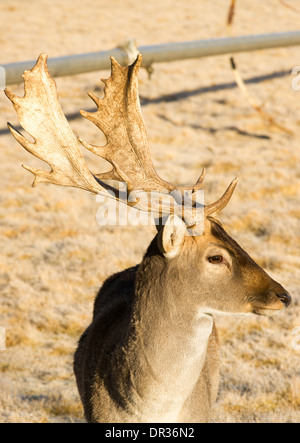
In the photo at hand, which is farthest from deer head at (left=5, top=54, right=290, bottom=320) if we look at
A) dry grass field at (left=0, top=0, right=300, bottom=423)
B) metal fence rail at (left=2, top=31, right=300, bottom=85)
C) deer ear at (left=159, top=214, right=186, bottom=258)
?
metal fence rail at (left=2, top=31, right=300, bottom=85)

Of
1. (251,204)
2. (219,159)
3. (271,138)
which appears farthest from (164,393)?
(271,138)

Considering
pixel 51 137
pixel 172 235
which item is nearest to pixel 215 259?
pixel 172 235

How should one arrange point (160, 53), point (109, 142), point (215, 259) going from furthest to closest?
point (160, 53), point (109, 142), point (215, 259)

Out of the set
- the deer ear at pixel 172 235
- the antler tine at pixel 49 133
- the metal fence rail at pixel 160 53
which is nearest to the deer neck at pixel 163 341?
the deer ear at pixel 172 235

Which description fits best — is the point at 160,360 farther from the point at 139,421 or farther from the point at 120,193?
the point at 120,193

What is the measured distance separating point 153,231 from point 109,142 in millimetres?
4052

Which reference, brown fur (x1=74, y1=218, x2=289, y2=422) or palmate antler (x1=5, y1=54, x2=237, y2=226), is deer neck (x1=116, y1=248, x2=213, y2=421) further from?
palmate antler (x1=5, y1=54, x2=237, y2=226)

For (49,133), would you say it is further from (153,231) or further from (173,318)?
(153,231)

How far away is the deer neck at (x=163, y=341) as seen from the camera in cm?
315

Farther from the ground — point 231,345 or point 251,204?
point 251,204

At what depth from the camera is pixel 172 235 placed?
3.03 metres

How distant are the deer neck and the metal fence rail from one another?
497cm

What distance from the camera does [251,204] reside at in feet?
26.6
